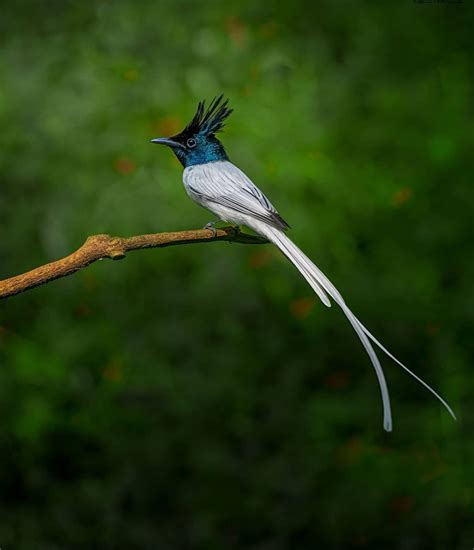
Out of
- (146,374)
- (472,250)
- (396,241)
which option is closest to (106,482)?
(146,374)

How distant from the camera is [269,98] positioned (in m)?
3.69

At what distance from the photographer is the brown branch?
1.56m

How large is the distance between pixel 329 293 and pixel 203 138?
65 centimetres

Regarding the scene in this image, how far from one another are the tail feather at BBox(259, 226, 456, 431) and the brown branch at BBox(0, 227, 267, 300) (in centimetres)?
13

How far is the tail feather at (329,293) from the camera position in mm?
1466

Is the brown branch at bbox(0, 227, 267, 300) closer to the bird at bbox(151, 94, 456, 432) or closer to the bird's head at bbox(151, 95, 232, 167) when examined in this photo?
the bird at bbox(151, 94, 456, 432)

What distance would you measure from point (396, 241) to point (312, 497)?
3.94 feet

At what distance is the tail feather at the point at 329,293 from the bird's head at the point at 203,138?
0.33m

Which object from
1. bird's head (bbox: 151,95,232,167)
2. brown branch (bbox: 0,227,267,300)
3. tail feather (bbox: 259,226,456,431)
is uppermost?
bird's head (bbox: 151,95,232,167)

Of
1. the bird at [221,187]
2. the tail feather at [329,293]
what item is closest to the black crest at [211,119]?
the bird at [221,187]

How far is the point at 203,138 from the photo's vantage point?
2053 millimetres

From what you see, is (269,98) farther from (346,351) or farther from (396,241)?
(346,351)

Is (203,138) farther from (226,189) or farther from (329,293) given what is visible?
(329,293)

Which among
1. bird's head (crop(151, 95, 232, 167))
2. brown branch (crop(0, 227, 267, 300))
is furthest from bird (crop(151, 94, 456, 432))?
brown branch (crop(0, 227, 267, 300))
